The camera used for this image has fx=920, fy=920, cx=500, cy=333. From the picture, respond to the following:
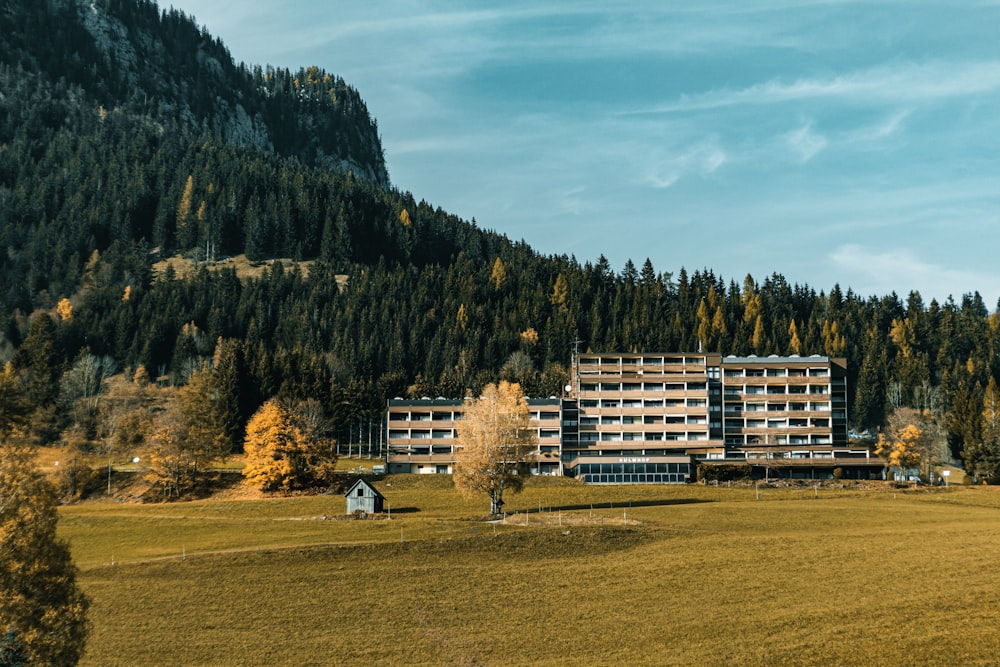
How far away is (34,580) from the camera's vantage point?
132ft

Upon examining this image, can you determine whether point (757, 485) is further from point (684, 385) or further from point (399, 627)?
point (399, 627)

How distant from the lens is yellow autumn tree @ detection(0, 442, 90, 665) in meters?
38.8

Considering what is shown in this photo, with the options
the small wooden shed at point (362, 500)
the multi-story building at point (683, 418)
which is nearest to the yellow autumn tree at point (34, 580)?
the small wooden shed at point (362, 500)

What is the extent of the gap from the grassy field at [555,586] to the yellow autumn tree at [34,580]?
12842 millimetres

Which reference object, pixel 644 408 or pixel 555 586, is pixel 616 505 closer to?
pixel 555 586

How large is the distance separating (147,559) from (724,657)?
5029 cm

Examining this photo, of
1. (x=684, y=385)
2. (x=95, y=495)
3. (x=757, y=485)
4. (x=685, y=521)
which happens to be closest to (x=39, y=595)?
(x=685, y=521)

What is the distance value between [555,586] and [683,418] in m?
101

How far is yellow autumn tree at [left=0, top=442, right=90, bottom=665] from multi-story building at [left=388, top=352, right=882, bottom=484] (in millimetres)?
106605

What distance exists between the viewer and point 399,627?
185 feet

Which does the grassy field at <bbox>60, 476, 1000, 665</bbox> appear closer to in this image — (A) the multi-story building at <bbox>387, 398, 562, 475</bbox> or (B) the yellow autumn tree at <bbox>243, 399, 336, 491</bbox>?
(B) the yellow autumn tree at <bbox>243, 399, 336, 491</bbox>

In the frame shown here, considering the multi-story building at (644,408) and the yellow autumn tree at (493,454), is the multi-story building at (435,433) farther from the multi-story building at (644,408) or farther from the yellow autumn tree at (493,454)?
the yellow autumn tree at (493,454)

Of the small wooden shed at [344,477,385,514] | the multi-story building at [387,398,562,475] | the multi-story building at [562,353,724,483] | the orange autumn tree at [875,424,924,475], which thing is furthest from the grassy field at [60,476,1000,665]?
the multi-story building at [562,353,724,483]

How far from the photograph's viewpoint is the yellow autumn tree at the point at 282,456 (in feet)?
391
